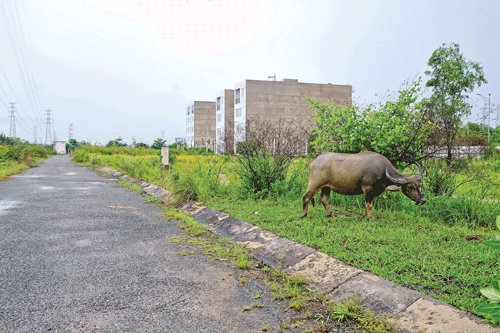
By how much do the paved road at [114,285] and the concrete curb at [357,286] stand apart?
57cm

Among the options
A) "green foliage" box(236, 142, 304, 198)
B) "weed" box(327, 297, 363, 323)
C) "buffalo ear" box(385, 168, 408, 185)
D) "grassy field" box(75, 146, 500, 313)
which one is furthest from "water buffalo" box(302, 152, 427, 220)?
"weed" box(327, 297, 363, 323)

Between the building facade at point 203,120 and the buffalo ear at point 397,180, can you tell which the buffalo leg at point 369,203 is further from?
the building facade at point 203,120

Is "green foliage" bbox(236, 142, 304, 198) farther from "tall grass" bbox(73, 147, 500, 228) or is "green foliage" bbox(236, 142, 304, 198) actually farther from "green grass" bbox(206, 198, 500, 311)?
"green grass" bbox(206, 198, 500, 311)

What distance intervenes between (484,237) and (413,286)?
1976 mm

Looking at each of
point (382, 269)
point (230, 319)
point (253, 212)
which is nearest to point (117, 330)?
point (230, 319)

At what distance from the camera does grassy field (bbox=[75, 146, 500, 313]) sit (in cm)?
329

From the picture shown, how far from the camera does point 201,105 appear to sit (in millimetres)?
68500

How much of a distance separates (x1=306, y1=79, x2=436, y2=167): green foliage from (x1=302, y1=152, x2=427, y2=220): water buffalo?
1.01 meters

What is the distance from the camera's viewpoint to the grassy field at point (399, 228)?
3.29 meters

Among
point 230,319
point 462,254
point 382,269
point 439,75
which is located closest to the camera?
point 230,319

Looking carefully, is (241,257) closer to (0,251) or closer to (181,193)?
(0,251)

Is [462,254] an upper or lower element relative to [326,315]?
upper

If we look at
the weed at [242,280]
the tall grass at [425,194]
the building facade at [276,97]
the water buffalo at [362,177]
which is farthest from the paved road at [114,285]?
the building facade at [276,97]

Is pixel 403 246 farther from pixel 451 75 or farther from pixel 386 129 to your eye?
pixel 451 75
